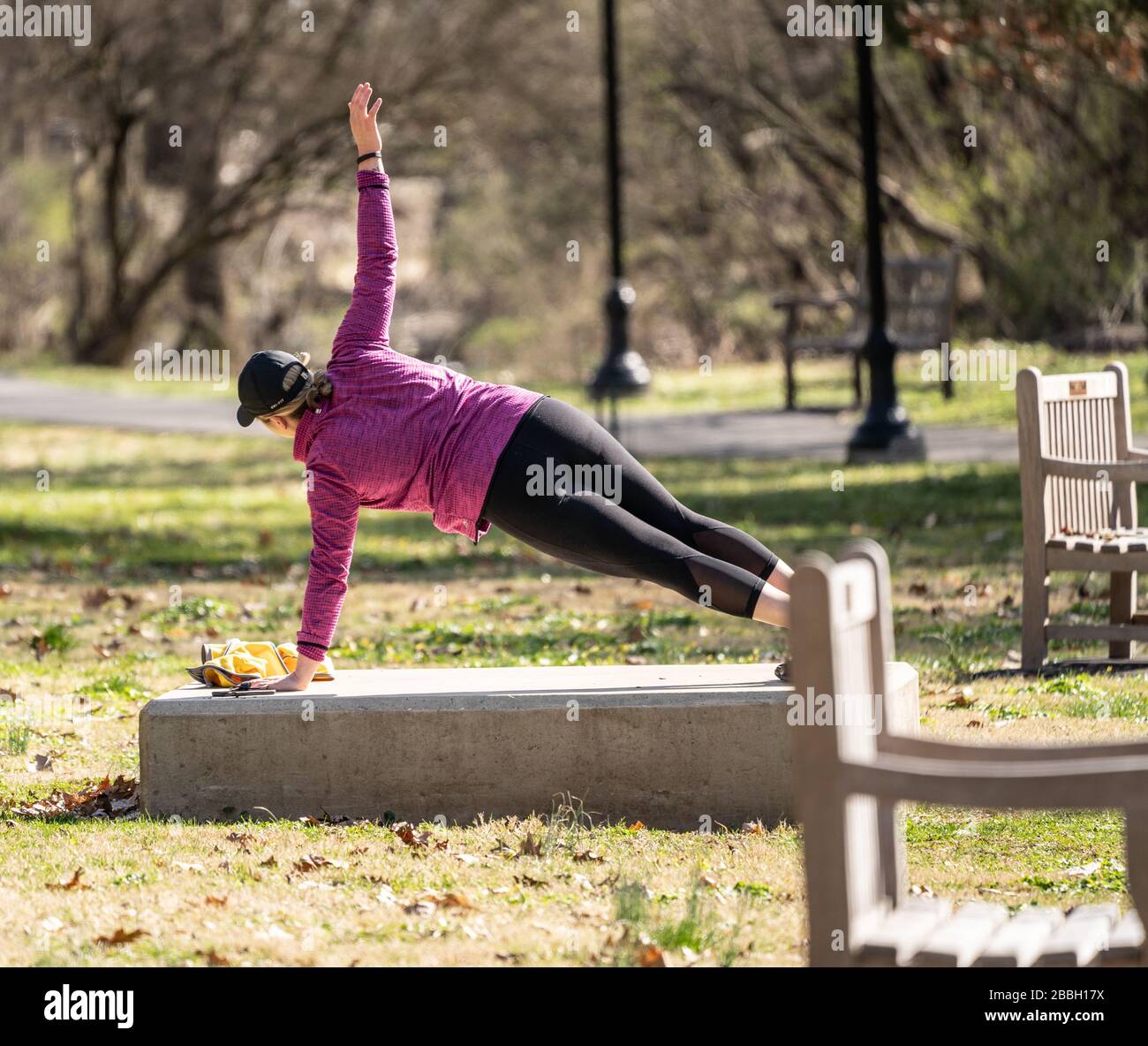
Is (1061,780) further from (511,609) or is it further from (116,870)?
(511,609)

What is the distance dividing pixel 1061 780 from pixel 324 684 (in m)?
3.11

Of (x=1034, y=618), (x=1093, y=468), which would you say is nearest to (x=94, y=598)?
(x=1034, y=618)

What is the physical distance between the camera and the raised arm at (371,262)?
543 cm

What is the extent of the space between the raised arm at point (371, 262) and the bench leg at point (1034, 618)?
3.09m

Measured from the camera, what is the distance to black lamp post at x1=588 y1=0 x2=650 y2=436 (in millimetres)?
17734

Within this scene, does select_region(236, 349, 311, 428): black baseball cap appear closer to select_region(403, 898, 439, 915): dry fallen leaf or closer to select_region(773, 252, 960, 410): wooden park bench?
select_region(403, 898, 439, 915): dry fallen leaf

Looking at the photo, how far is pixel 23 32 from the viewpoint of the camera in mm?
25891

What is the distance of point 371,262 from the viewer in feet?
17.9

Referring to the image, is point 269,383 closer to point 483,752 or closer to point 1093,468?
point 483,752

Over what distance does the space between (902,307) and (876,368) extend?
3403 mm

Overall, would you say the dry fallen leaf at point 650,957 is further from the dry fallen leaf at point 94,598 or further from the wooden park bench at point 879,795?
the dry fallen leaf at point 94,598

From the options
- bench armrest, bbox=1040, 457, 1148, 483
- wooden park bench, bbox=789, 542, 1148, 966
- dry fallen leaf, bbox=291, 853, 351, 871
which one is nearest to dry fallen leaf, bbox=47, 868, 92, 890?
dry fallen leaf, bbox=291, 853, 351, 871

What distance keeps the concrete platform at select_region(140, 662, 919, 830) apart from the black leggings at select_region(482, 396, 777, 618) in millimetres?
423
